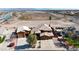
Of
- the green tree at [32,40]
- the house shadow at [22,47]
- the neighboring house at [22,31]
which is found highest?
the neighboring house at [22,31]

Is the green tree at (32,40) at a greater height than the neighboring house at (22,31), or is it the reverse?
the neighboring house at (22,31)

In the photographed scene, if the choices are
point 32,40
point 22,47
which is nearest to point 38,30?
point 32,40

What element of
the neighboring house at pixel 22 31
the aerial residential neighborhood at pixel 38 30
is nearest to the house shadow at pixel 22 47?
the aerial residential neighborhood at pixel 38 30

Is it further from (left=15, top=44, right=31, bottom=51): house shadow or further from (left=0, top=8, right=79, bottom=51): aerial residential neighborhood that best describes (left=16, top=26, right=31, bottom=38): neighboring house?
(left=15, top=44, right=31, bottom=51): house shadow

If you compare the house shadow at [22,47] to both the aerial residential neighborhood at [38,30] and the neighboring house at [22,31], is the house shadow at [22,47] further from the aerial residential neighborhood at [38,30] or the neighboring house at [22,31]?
the neighboring house at [22,31]

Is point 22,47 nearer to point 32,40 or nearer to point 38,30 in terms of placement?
point 32,40
